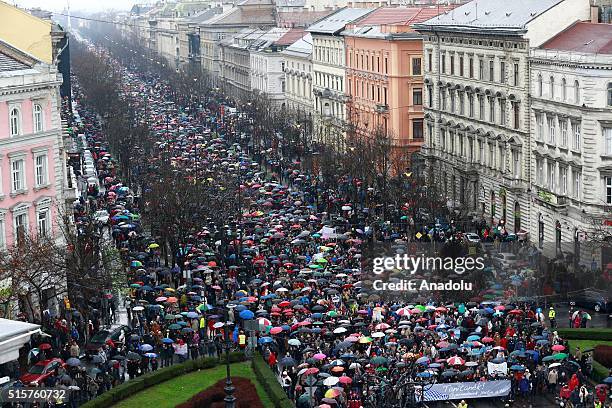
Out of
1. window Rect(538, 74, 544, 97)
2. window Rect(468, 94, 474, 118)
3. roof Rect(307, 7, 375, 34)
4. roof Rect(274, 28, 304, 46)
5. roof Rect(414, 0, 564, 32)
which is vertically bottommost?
window Rect(468, 94, 474, 118)

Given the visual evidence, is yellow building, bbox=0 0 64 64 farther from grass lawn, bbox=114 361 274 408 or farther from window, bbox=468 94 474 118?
window, bbox=468 94 474 118

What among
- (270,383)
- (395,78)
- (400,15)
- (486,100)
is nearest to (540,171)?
(486,100)

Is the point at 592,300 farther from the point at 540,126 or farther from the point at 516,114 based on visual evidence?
the point at 516,114

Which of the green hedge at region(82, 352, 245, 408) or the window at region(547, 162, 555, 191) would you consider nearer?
the green hedge at region(82, 352, 245, 408)

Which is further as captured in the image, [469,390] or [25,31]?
[25,31]

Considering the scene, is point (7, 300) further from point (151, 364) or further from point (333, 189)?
point (333, 189)

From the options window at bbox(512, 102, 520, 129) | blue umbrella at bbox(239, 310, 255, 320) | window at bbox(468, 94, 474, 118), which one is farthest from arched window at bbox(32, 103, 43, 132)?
window at bbox(468, 94, 474, 118)

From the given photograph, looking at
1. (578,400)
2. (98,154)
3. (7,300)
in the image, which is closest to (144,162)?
(98,154)
